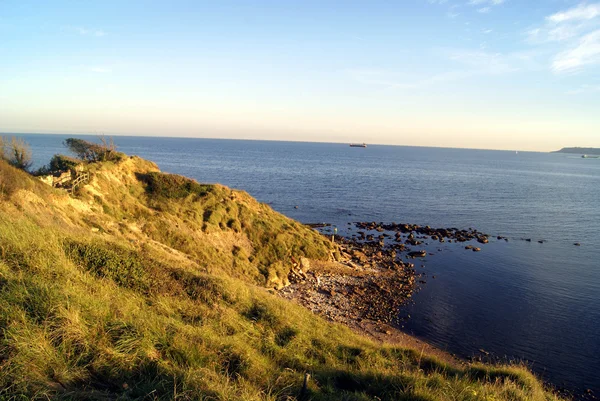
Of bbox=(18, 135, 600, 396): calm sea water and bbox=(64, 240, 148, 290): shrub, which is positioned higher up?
bbox=(64, 240, 148, 290): shrub

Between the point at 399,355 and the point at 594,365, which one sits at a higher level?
the point at 399,355

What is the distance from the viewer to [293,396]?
6957 millimetres

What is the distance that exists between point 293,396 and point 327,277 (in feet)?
81.0

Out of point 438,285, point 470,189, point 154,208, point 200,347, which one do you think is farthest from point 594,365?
point 470,189

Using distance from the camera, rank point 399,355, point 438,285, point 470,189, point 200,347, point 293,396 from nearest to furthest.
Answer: point 293,396 → point 200,347 → point 399,355 → point 438,285 → point 470,189

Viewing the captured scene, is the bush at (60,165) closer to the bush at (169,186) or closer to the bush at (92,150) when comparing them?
the bush at (92,150)

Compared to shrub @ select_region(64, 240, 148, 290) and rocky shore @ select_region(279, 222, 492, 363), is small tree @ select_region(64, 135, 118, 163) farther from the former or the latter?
shrub @ select_region(64, 240, 148, 290)

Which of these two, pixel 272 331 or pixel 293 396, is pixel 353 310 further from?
pixel 293 396

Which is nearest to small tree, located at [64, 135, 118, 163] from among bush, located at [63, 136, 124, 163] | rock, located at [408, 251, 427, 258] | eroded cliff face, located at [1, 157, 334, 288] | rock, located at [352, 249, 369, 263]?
bush, located at [63, 136, 124, 163]

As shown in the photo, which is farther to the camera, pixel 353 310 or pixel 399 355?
pixel 353 310

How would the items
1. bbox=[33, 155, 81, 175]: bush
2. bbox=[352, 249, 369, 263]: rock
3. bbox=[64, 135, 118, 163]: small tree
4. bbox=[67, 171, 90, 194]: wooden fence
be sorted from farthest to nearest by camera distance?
bbox=[352, 249, 369, 263]: rock, bbox=[64, 135, 118, 163]: small tree, bbox=[33, 155, 81, 175]: bush, bbox=[67, 171, 90, 194]: wooden fence

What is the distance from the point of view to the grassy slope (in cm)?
572

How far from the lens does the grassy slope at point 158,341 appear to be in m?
5.72

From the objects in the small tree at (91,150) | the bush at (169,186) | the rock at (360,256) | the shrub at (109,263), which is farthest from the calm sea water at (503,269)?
the small tree at (91,150)
